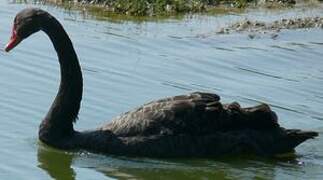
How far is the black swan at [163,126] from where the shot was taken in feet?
30.9

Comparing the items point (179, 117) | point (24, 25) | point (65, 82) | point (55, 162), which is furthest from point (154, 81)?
point (55, 162)

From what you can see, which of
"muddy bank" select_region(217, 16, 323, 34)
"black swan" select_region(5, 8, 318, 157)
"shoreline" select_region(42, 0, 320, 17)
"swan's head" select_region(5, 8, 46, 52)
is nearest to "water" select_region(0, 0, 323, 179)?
"black swan" select_region(5, 8, 318, 157)

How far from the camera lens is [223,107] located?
956 cm

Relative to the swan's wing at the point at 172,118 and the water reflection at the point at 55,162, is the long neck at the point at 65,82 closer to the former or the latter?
the water reflection at the point at 55,162

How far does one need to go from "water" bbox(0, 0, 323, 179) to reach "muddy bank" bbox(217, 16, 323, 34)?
24 cm

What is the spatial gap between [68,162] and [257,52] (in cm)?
529

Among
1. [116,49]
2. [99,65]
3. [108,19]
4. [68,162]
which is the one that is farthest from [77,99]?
[108,19]

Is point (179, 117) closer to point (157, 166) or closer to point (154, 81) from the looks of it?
point (157, 166)

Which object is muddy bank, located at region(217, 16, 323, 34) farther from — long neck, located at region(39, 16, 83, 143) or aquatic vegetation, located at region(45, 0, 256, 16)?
long neck, located at region(39, 16, 83, 143)

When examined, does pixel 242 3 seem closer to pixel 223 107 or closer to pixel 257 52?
pixel 257 52

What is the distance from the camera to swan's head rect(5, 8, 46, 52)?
9.60 metres

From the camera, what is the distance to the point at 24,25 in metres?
9.61

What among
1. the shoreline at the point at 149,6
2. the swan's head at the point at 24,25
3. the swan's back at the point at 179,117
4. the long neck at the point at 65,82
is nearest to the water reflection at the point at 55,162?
the long neck at the point at 65,82

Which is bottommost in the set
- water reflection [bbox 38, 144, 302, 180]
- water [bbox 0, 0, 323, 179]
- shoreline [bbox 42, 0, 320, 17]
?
water reflection [bbox 38, 144, 302, 180]
